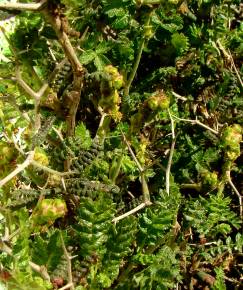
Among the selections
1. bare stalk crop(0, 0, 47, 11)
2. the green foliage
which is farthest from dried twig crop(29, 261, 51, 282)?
bare stalk crop(0, 0, 47, 11)

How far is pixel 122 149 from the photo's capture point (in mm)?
1749

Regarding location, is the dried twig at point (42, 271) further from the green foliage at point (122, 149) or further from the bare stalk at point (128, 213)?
the bare stalk at point (128, 213)

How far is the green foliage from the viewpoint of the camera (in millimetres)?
1427

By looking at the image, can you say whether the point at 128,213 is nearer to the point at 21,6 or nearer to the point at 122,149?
the point at 122,149

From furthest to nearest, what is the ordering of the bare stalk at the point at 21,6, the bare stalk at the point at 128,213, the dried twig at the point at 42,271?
the bare stalk at the point at 128,213
the dried twig at the point at 42,271
the bare stalk at the point at 21,6

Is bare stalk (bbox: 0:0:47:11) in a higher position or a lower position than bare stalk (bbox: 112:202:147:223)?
higher

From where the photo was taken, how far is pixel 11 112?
1811mm

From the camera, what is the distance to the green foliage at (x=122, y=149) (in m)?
1.43

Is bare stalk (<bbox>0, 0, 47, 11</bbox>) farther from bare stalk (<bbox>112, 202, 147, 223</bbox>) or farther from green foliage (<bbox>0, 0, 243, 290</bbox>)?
bare stalk (<bbox>112, 202, 147, 223</bbox>)

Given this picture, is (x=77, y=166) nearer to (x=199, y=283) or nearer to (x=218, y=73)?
(x=199, y=283)

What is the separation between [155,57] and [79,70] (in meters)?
0.76

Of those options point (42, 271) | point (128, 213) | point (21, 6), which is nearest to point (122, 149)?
point (128, 213)

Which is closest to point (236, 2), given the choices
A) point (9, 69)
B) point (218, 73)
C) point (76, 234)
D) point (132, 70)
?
point (218, 73)

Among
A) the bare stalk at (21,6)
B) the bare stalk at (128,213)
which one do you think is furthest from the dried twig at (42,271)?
the bare stalk at (21,6)
